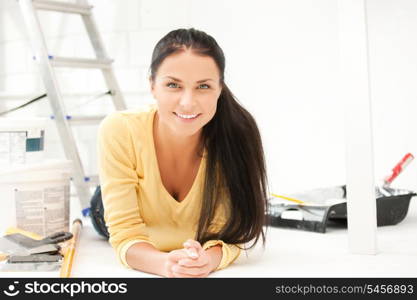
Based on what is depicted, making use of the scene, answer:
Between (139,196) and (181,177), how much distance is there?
0.12m

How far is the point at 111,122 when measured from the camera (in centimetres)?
151

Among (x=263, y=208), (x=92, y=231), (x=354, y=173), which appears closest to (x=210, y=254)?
(x=263, y=208)

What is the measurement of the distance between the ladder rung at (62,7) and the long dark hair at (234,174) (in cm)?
122

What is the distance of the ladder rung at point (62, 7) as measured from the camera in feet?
7.80

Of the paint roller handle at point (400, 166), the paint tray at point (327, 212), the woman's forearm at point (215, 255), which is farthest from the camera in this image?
the paint roller handle at point (400, 166)

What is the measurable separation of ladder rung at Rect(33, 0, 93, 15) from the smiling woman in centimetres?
107

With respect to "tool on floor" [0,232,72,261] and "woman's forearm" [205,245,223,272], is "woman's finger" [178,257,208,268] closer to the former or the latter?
"woman's forearm" [205,245,223,272]

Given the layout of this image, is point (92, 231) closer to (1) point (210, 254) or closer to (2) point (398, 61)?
(1) point (210, 254)

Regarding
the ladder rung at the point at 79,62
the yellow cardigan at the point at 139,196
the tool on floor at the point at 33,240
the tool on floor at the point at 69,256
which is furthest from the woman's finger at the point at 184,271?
the ladder rung at the point at 79,62

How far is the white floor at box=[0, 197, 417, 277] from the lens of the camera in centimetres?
139

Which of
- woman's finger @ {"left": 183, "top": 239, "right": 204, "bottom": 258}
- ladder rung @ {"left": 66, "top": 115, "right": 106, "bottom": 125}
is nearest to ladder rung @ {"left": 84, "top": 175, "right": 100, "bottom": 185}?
ladder rung @ {"left": 66, "top": 115, "right": 106, "bottom": 125}

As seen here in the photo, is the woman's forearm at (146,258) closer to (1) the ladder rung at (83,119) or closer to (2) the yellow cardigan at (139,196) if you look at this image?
(2) the yellow cardigan at (139,196)

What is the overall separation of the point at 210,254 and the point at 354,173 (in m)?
0.47

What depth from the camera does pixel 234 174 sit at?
1488mm
